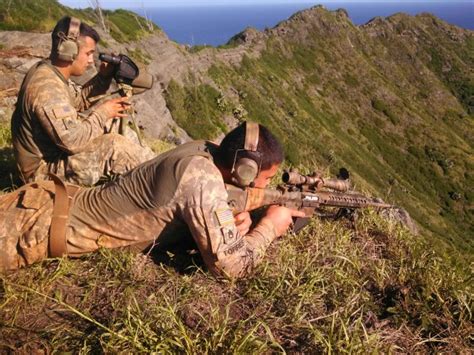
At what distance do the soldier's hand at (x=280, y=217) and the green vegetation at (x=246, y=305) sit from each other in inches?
8.8

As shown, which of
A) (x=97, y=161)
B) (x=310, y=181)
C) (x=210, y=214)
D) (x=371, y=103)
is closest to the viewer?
(x=210, y=214)

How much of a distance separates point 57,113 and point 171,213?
214 centimetres

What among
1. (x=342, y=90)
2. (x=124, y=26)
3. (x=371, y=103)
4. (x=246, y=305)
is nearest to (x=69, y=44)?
(x=246, y=305)

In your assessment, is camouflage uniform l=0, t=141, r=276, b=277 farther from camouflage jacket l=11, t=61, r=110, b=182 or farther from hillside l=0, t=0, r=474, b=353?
camouflage jacket l=11, t=61, r=110, b=182

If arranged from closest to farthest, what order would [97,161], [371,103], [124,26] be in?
[97,161] < [124,26] < [371,103]

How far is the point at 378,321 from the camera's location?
3.85 metres

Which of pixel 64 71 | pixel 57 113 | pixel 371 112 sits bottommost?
pixel 371 112

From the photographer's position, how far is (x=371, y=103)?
8469 centimetres

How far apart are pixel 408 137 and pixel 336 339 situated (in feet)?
271

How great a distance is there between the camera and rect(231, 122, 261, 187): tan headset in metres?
4.00

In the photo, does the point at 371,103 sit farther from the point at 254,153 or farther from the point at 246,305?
the point at 246,305

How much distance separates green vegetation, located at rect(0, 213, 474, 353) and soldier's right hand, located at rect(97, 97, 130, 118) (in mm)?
2273

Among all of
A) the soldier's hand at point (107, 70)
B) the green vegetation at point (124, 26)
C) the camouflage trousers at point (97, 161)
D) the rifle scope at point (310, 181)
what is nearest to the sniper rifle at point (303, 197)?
the rifle scope at point (310, 181)

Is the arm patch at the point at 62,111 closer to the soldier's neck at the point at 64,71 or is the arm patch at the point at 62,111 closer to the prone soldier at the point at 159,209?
the soldier's neck at the point at 64,71
